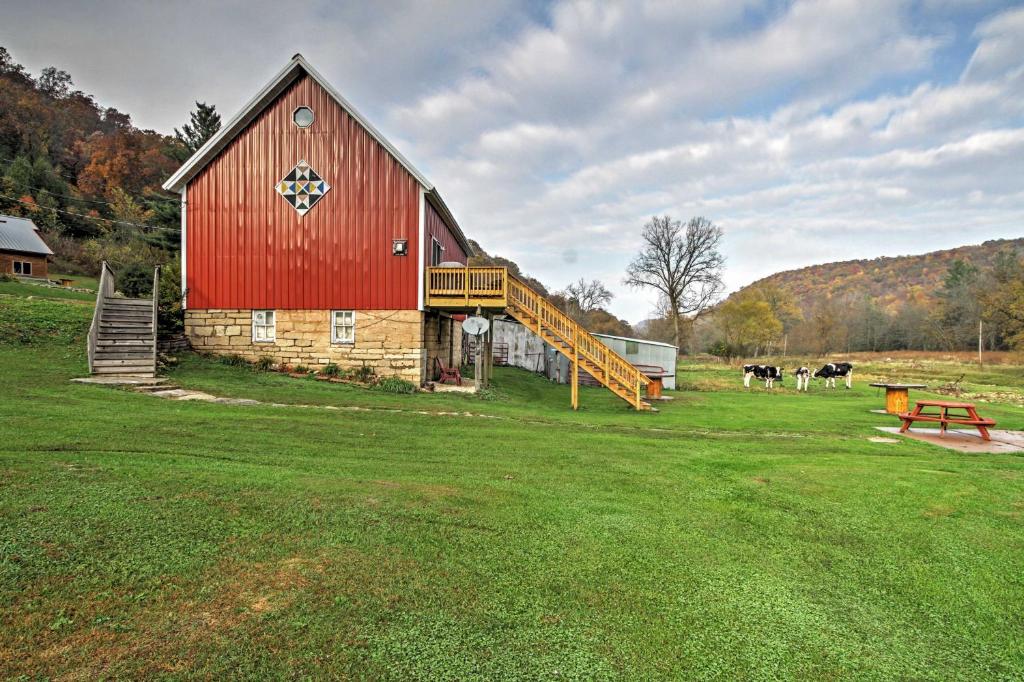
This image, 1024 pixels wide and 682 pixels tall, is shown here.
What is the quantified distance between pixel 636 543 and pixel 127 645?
12.0 ft

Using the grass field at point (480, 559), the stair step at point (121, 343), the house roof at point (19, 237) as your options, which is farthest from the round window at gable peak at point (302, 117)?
the house roof at point (19, 237)

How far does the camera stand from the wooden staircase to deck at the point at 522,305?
51.9 feet

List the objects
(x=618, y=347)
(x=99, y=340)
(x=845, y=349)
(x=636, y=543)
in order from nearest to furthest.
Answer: (x=636, y=543) < (x=99, y=340) < (x=618, y=347) < (x=845, y=349)

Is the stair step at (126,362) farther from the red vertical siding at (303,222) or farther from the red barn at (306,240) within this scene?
the red vertical siding at (303,222)

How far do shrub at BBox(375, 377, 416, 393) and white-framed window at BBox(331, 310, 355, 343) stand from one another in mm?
1859

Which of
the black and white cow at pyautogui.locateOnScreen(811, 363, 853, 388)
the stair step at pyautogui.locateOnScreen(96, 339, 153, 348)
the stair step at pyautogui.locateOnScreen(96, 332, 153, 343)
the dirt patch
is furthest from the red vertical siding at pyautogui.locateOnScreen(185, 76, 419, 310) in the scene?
the black and white cow at pyautogui.locateOnScreen(811, 363, 853, 388)

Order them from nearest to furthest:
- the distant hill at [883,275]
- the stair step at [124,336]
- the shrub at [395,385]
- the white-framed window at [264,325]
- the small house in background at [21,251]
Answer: the stair step at [124,336], the shrub at [395,385], the white-framed window at [264,325], the small house in background at [21,251], the distant hill at [883,275]

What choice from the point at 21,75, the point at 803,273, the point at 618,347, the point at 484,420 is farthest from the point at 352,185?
the point at 803,273

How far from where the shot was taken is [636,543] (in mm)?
4449

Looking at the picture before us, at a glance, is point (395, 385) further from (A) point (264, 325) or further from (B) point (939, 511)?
(B) point (939, 511)

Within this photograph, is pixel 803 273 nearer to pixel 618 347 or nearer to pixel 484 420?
pixel 618 347

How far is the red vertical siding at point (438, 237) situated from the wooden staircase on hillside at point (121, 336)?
8.14 m

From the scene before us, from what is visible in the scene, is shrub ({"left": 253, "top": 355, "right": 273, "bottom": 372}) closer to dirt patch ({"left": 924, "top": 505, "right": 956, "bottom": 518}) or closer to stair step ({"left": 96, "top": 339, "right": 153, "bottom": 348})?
stair step ({"left": 96, "top": 339, "right": 153, "bottom": 348})

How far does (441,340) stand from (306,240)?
638cm
